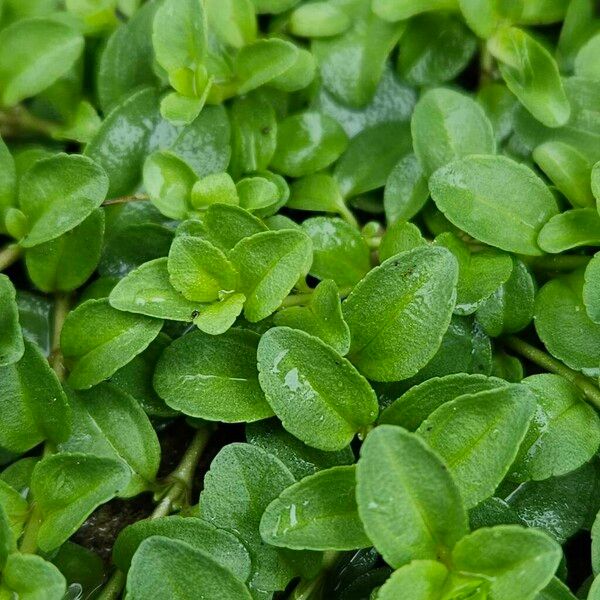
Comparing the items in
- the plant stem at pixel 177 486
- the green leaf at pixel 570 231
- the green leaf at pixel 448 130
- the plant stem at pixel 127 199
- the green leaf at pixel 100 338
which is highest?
the green leaf at pixel 448 130

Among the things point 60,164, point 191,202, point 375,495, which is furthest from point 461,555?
point 60,164

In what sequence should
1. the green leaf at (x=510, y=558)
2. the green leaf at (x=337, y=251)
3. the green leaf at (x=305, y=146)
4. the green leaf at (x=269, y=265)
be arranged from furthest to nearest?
the green leaf at (x=305, y=146) → the green leaf at (x=337, y=251) → the green leaf at (x=269, y=265) → the green leaf at (x=510, y=558)

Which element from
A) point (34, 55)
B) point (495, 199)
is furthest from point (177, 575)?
point (34, 55)

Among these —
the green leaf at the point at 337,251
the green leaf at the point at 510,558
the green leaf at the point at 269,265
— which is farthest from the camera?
the green leaf at the point at 337,251

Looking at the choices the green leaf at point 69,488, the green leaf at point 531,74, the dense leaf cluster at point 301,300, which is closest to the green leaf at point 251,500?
the dense leaf cluster at point 301,300

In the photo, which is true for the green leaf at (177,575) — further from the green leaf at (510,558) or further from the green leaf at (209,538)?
the green leaf at (510,558)

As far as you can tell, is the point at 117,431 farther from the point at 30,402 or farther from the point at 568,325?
the point at 568,325

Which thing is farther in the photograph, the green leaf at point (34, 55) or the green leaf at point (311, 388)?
the green leaf at point (34, 55)
